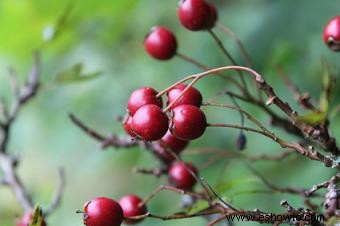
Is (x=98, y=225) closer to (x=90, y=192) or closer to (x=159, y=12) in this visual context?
(x=159, y=12)

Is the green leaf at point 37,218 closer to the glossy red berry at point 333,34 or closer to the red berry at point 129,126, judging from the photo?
the red berry at point 129,126

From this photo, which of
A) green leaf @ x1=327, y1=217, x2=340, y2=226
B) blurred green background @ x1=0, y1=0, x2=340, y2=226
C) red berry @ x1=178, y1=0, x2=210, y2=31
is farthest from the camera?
blurred green background @ x1=0, y1=0, x2=340, y2=226

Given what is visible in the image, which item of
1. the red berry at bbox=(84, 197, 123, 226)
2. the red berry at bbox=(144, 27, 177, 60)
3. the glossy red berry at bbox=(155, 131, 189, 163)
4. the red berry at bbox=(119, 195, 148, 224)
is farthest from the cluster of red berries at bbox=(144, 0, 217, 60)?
the red berry at bbox=(84, 197, 123, 226)

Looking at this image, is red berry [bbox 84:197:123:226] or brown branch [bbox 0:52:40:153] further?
brown branch [bbox 0:52:40:153]

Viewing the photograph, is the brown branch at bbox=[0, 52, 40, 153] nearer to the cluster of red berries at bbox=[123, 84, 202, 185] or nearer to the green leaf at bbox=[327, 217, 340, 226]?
the cluster of red berries at bbox=[123, 84, 202, 185]

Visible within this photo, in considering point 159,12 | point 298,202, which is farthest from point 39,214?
point 159,12

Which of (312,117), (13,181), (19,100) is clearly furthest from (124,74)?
(312,117)
